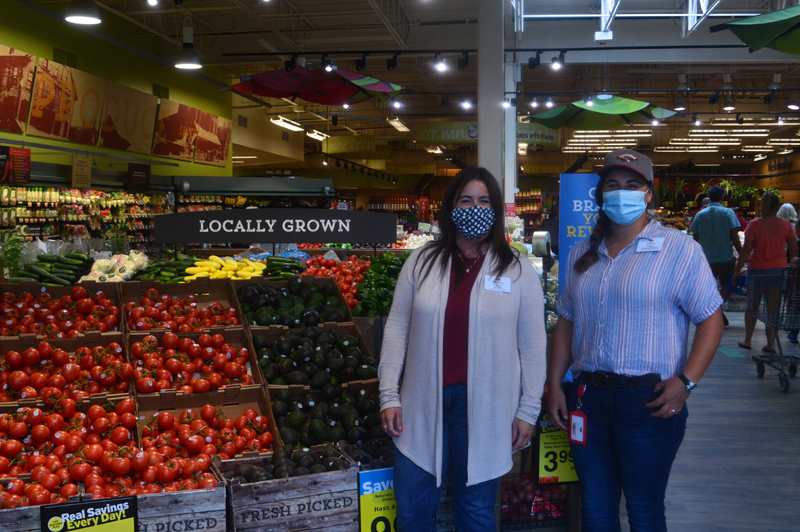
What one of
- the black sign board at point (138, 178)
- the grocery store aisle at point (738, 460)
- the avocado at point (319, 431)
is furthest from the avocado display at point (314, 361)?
the black sign board at point (138, 178)

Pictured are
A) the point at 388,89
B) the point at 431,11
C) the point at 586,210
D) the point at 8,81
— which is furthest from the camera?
the point at 431,11

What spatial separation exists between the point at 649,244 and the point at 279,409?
1898 mm

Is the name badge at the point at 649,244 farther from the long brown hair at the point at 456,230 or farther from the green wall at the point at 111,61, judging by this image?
the green wall at the point at 111,61

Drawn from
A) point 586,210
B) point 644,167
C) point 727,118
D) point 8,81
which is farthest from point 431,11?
point 727,118

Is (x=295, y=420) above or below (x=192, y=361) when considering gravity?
below

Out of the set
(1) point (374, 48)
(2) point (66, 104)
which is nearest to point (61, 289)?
(2) point (66, 104)

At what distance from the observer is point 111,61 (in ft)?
34.7

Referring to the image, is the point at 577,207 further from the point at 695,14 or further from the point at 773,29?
the point at 695,14

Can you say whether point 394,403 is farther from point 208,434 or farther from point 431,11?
point 431,11

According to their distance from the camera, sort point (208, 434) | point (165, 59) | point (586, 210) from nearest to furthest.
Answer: point (208, 434), point (586, 210), point (165, 59)

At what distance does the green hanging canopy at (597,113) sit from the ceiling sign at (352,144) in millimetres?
8989

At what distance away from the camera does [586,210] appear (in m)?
3.19

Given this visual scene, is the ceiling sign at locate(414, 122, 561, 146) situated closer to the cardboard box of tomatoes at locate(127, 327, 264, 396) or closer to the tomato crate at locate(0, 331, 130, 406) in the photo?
the cardboard box of tomatoes at locate(127, 327, 264, 396)

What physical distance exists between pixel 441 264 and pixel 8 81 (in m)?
8.67
